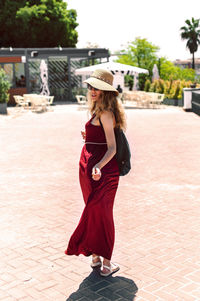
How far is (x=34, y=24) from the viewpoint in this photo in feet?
145

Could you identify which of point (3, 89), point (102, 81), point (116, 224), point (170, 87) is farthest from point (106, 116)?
point (170, 87)

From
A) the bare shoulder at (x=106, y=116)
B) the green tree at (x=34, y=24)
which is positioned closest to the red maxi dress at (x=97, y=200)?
the bare shoulder at (x=106, y=116)

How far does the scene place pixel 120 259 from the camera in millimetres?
4312

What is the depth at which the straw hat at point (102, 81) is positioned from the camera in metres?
3.67

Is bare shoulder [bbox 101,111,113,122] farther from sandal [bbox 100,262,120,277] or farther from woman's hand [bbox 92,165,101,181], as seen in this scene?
sandal [bbox 100,262,120,277]

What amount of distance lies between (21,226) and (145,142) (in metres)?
7.04


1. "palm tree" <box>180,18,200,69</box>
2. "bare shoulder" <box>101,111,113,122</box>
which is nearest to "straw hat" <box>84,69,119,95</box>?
"bare shoulder" <box>101,111,113,122</box>

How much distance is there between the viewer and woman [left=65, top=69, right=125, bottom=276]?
146 inches

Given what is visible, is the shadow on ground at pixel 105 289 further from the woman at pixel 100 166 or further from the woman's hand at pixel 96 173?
the woman's hand at pixel 96 173

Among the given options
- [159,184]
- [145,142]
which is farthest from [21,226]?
[145,142]

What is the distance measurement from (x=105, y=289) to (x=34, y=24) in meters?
43.4

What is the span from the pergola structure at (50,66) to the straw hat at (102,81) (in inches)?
989

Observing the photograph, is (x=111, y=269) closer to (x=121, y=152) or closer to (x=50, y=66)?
(x=121, y=152)

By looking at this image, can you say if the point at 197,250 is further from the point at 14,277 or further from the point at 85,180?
the point at 14,277
